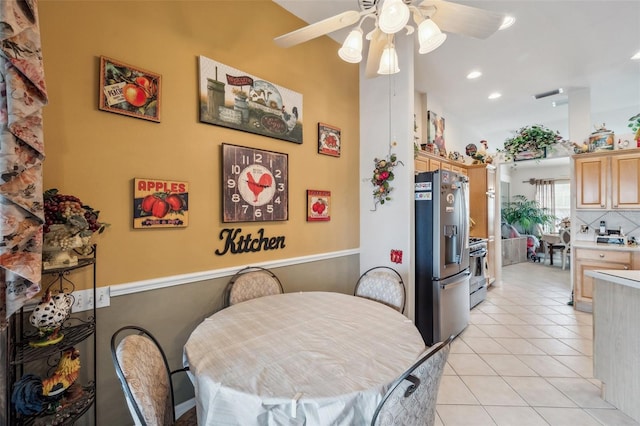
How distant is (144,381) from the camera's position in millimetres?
1072

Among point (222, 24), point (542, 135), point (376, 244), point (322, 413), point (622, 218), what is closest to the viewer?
point (322, 413)

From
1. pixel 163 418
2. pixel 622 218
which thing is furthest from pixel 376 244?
pixel 622 218

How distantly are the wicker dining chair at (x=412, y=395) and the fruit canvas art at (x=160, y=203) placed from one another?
1634mm

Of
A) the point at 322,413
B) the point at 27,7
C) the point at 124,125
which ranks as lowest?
the point at 322,413

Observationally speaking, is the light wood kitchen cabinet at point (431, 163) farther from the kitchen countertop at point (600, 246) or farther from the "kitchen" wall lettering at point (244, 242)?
the "kitchen" wall lettering at point (244, 242)

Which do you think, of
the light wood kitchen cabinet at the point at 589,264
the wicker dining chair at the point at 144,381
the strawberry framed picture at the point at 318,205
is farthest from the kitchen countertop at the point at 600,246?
the wicker dining chair at the point at 144,381

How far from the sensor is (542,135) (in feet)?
15.5

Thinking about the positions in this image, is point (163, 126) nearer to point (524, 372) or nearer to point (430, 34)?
point (430, 34)

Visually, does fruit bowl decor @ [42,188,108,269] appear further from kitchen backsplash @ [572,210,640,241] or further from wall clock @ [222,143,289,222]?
kitchen backsplash @ [572,210,640,241]

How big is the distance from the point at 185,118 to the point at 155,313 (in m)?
1.34

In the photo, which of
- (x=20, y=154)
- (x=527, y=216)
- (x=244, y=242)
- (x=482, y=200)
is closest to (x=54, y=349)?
(x=20, y=154)

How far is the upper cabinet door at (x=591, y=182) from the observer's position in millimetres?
3922

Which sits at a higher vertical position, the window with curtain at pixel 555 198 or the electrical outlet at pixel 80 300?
the window with curtain at pixel 555 198

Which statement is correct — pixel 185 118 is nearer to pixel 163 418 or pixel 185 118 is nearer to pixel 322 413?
pixel 163 418
